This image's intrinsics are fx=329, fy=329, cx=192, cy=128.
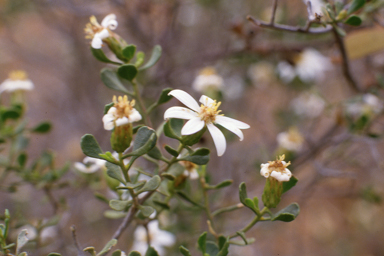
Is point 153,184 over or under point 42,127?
over

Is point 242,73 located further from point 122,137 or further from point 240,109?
point 122,137

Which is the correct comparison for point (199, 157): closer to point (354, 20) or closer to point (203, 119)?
point (203, 119)

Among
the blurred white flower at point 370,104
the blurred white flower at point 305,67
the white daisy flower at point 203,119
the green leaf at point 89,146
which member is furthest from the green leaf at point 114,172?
the blurred white flower at point 305,67

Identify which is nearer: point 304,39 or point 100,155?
point 100,155

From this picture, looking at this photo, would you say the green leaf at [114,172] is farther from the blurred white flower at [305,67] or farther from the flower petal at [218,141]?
the blurred white flower at [305,67]

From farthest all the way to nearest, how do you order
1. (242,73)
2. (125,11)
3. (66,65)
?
(66,65)
(242,73)
(125,11)

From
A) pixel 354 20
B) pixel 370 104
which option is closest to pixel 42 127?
pixel 354 20

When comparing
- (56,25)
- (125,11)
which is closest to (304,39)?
(125,11)
